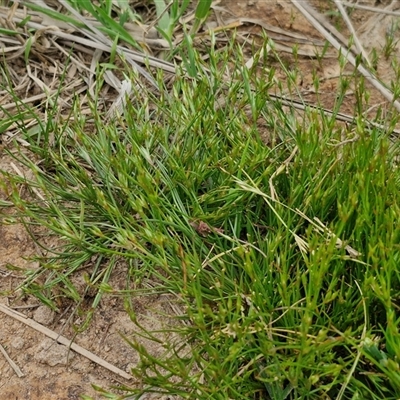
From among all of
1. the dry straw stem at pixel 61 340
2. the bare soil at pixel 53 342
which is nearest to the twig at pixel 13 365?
the bare soil at pixel 53 342

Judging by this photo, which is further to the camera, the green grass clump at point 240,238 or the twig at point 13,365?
the twig at point 13,365

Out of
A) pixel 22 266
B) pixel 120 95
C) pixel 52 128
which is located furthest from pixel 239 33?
pixel 22 266

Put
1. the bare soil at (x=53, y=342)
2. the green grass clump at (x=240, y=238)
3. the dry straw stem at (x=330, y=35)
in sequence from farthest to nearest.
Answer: the dry straw stem at (x=330, y=35)
the bare soil at (x=53, y=342)
the green grass clump at (x=240, y=238)

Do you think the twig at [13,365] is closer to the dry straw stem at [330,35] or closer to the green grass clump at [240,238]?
the green grass clump at [240,238]

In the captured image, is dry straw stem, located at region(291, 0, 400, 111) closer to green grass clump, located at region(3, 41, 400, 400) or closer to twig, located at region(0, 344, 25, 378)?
green grass clump, located at region(3, 41, 400, 400)

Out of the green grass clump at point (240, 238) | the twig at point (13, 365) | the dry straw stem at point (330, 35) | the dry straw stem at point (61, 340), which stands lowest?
the twig at point (13, 365)

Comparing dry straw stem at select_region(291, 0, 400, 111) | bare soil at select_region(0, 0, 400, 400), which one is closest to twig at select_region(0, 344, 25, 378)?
bare soil at select_region(0, 0, 400, 400)

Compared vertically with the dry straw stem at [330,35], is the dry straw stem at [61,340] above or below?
below
